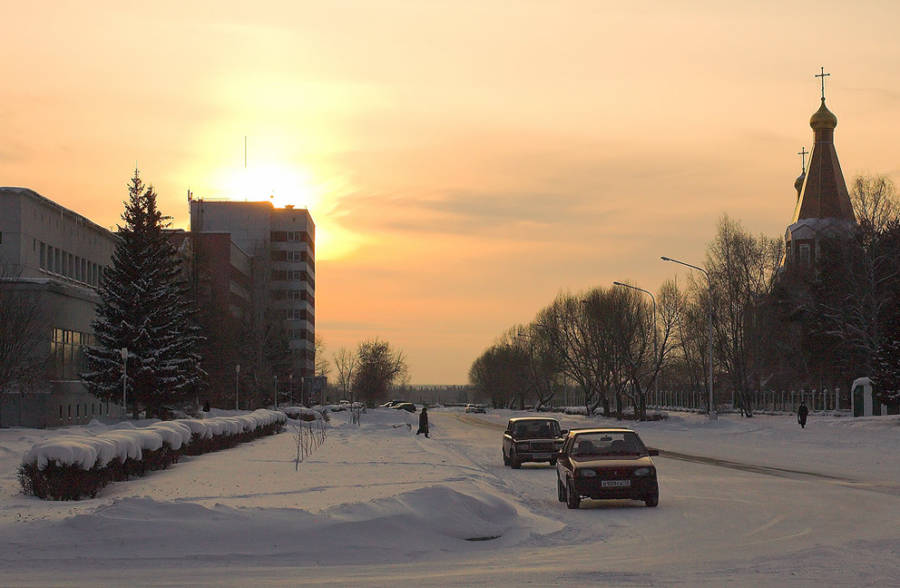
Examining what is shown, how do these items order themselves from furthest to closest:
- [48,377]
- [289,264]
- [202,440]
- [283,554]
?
[289,264], [48,377], [202,440], [283,554]

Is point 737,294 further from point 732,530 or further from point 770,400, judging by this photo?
point 732,530

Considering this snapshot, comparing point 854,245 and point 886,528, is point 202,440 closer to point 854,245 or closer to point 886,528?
point 886,528

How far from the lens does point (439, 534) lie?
1448 centimetres

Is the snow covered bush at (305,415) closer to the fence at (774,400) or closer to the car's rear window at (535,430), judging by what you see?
the fence at (774,400)

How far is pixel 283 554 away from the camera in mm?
12867

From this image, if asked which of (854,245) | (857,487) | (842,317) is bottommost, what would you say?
(857,487)

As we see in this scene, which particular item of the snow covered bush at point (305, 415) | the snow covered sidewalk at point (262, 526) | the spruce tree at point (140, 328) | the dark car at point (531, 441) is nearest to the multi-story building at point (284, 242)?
the snow covered bush at point (305, 415)

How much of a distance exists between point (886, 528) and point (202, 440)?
80.7 ft

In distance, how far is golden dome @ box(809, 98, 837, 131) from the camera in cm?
10981

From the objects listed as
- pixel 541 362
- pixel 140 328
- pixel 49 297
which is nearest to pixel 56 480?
pixel 140 328

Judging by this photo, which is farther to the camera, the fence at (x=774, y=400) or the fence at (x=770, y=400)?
the fence at (x=770, y=400)

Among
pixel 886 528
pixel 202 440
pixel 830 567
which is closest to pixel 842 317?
pixel 202 440

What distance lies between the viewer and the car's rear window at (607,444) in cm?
1973

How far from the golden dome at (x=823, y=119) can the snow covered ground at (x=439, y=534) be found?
92.7 meters
